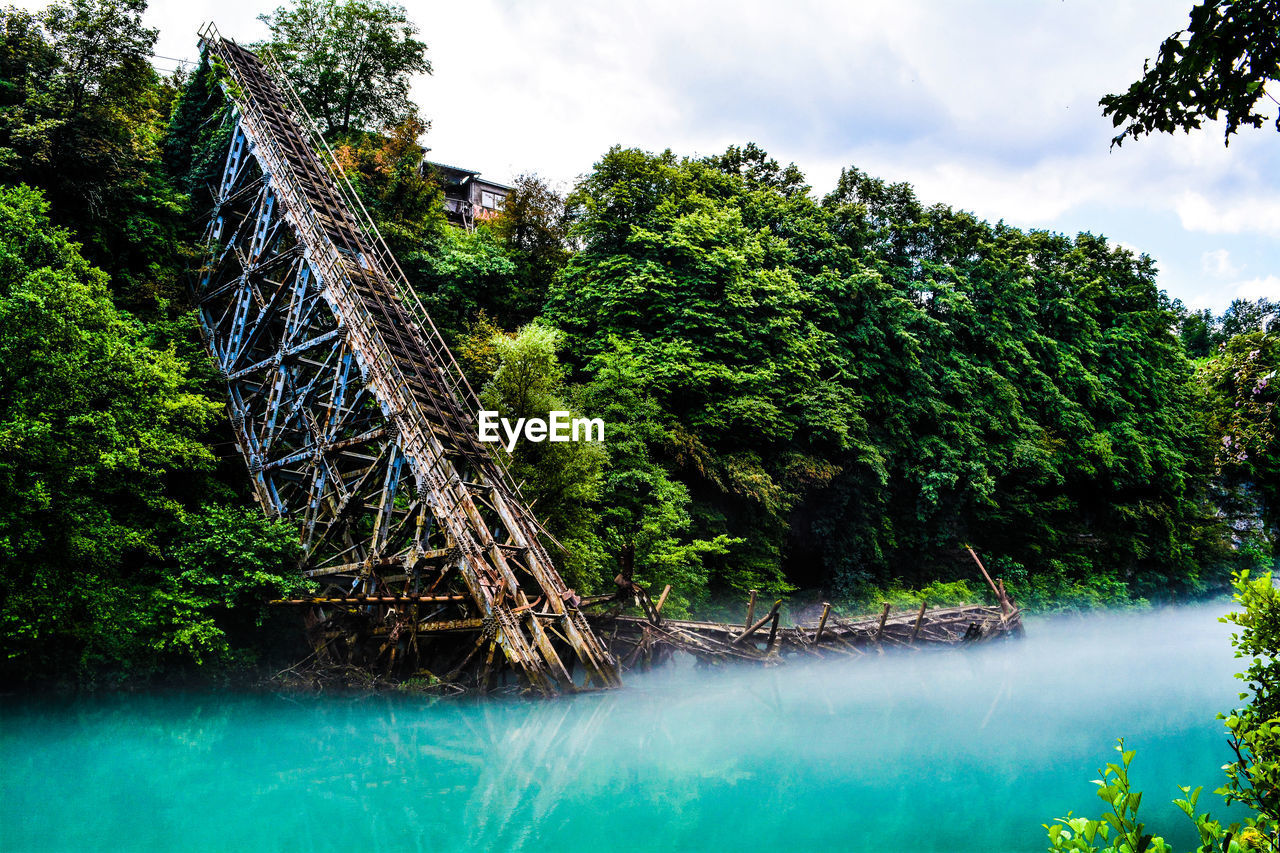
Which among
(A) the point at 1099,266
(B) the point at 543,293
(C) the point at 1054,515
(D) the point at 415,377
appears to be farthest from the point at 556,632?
(A) the point at 1099,266

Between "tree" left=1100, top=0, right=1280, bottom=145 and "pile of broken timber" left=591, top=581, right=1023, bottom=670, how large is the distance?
12.4m

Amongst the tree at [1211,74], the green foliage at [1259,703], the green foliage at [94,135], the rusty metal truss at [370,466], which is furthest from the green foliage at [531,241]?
the green foliage at [1259,703]

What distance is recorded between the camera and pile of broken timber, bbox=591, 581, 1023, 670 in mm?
16484

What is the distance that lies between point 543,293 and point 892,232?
1482 centimetres

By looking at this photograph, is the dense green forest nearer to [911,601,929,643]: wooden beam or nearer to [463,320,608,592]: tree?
[463,320,608,592]: tree

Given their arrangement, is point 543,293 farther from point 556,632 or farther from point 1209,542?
point 1209,542

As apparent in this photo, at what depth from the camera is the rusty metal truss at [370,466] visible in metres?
13.8

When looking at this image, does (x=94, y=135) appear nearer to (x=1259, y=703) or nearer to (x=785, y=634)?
(x=785, y=634)

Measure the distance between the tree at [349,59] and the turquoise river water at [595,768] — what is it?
21.9 metres

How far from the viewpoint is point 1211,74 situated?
211 inches

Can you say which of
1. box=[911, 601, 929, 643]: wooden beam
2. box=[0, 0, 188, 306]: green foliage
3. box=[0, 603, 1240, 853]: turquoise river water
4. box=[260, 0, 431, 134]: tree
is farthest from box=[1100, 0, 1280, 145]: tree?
box=[260, 0, 431, 134]: tree

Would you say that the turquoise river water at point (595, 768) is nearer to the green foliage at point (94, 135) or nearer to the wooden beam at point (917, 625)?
the wooden beam at point (917, 625)

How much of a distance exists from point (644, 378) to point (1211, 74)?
15662mm

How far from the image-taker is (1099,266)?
1467 inches
